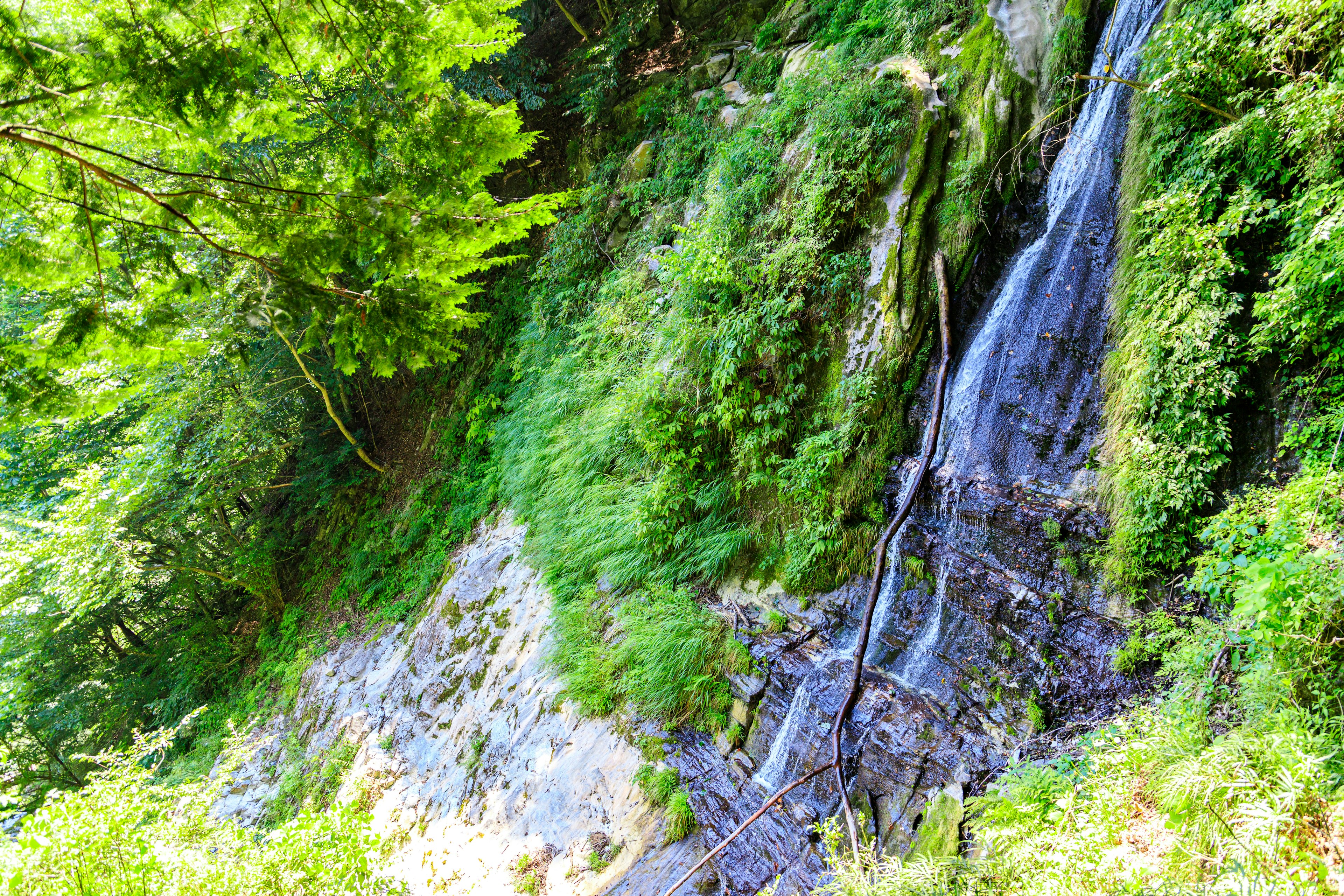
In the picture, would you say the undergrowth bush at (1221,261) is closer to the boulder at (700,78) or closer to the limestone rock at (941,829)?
the limestone rock at (941,829)

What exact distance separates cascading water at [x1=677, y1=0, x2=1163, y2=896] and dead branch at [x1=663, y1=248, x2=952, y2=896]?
9cm

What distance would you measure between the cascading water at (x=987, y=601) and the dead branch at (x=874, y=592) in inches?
3.6

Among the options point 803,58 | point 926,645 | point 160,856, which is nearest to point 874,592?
point 926,645

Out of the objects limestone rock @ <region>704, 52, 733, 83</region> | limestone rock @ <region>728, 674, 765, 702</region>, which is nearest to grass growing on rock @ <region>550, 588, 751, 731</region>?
limestone rock @ <region>728, 674, 765, 702</region>

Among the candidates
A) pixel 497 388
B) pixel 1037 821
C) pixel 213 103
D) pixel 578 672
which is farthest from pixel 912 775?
pixel 497 388

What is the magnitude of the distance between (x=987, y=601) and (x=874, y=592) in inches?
30.2

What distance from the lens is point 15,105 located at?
209 cm

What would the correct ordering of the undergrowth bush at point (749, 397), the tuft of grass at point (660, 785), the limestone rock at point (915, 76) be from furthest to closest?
the limestone rock at point (915, 76) < the undergrowth bush at point (749, 397) < the tuft of grass at point (660, 785)

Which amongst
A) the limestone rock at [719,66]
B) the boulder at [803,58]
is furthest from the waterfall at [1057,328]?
the limestone rock at [719,66]

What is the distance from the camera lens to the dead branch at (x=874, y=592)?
3.81 meters

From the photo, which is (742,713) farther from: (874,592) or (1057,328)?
A: (1057,328)

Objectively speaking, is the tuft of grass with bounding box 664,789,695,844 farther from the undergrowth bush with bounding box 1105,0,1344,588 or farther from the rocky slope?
the undergrowth bush with bounding box 1105,0,1344,588

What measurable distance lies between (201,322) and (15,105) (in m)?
6.80

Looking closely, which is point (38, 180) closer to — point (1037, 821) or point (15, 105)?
point (15, 105)
